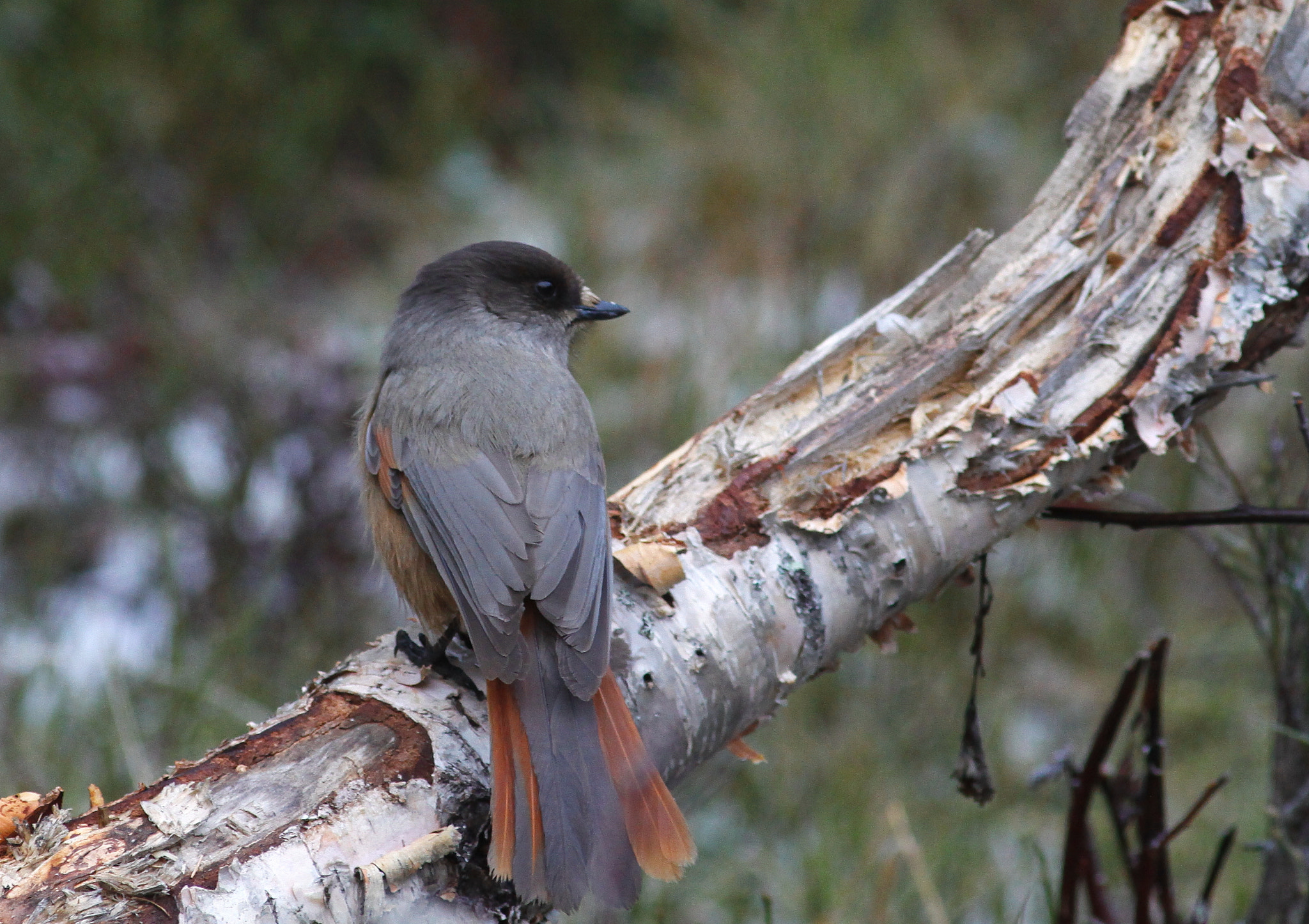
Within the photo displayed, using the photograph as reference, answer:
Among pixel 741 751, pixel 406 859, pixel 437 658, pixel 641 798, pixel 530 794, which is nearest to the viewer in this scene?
pixel 406 859

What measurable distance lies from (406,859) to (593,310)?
1.96 m

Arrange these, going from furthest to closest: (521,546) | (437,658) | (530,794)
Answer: (521,546)
(437,658)
(530,794)

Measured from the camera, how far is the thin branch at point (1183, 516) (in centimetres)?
249

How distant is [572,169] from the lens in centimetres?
758

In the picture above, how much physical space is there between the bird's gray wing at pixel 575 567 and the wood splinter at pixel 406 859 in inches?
13.9

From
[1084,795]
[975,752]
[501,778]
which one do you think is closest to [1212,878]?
[1084,795]

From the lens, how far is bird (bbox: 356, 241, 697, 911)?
84.8 inches

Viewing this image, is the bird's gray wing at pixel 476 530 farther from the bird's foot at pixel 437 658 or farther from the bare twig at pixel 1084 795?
the bare twig at pixel 1084 795

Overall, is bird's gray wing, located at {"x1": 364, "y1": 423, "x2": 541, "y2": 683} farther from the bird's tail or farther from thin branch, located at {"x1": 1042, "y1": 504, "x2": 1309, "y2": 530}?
thin branch, located at {"x1": 1042, "y1": 504, "x2": 1309, "y2": 530}

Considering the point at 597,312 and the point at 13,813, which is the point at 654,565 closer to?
the point at 13,813

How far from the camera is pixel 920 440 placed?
103 inches

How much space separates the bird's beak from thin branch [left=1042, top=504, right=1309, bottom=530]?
137cm

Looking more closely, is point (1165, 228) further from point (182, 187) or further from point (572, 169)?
point (182, 187)

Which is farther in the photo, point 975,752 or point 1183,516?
point 975,752
